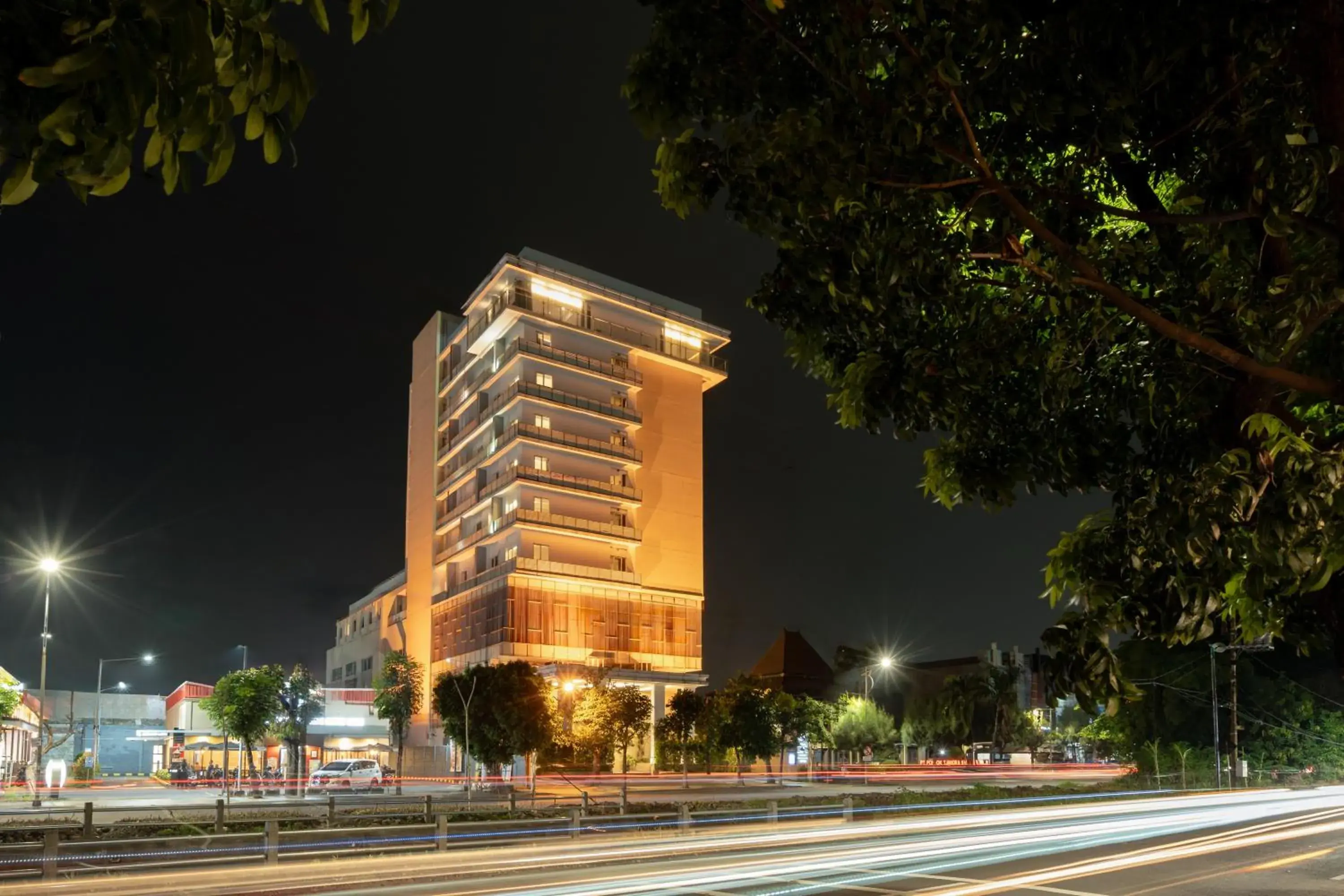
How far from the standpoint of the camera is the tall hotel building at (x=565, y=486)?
82.4 meters

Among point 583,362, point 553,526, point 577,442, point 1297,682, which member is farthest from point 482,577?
point 1297,682

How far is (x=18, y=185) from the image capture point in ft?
9.89

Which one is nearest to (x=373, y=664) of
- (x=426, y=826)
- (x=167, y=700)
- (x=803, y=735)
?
(x=167, y=700)

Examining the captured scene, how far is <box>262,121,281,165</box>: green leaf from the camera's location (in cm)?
358

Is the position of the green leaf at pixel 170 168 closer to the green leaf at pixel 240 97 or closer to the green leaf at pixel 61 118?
the green leaf at pixel 240 97

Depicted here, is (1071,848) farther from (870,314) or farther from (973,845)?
(870,314)

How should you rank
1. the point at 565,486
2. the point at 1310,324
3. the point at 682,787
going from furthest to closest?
the point at 565,486 < the point at 682,787 < the point at 1310,324

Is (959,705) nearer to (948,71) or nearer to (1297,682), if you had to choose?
(1297,682)

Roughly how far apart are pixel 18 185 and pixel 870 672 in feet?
404

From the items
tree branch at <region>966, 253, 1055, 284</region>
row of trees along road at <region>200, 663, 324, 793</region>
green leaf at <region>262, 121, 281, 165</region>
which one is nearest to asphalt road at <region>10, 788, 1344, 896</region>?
tree branch at <region>966, 253, 1055, 284</region>

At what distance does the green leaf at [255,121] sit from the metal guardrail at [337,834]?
19.6m

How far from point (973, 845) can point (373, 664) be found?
103 m

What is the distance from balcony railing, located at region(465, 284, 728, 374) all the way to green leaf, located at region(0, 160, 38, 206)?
8303 centimetres

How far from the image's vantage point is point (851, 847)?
2433 centimetres
